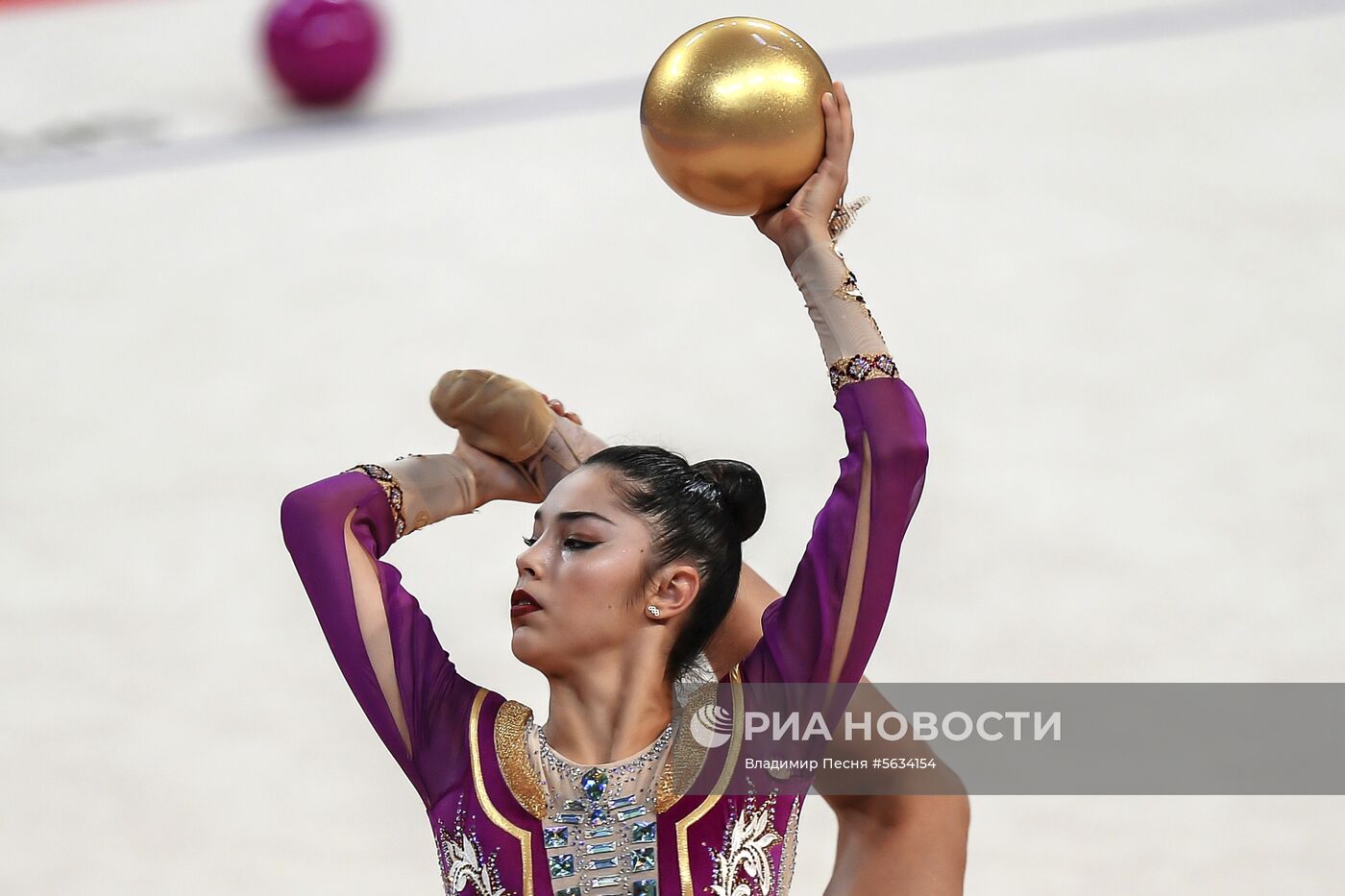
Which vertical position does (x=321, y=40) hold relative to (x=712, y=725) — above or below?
above

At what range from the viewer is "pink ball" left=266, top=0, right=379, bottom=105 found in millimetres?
5281

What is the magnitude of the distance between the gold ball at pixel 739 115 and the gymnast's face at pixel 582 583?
0.31 m

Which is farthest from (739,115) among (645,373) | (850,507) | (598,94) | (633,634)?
(598,94)

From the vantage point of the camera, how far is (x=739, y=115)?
1670 mm

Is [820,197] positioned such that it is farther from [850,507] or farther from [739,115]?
[850,507]

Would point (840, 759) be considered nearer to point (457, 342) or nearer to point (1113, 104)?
point (457, 342)

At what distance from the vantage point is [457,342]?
160 inches

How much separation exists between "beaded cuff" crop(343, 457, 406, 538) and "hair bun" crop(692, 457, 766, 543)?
295mm

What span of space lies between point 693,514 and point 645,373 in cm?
219

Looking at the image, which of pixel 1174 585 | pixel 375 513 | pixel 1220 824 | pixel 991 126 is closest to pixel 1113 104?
pixel 991 126

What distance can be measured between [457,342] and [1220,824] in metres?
2.05

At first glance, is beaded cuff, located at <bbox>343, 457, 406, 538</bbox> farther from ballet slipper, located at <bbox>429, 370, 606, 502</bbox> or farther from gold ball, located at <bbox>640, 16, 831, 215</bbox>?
gold ball, located at <bbox>640, 16, 831, 215</bbox>

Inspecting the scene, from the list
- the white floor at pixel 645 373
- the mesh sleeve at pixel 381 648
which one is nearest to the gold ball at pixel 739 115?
the mesh sleeve at pixel 381 648

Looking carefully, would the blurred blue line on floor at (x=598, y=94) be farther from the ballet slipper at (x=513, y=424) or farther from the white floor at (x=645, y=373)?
the ballet slipper at (x=513, y=424)
